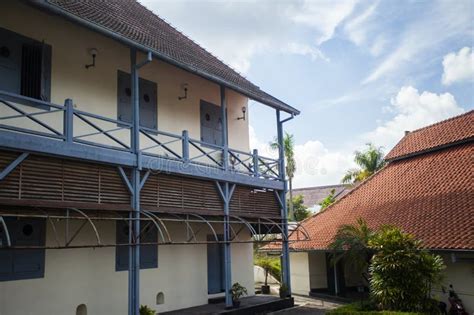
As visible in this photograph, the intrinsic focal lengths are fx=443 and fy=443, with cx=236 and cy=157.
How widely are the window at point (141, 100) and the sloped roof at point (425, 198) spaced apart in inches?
311

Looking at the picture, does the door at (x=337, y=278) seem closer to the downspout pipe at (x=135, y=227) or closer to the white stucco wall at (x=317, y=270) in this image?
the white stucco wall at (x=317, y=270)

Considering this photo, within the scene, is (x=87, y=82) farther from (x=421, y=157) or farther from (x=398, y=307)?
(x=421, y=157)

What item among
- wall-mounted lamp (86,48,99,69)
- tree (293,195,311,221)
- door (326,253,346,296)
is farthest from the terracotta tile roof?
tree (293,195,311,221)

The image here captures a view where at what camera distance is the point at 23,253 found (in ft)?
28.2

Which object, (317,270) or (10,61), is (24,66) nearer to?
(10,61)

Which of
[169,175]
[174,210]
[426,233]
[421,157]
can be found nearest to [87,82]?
[169,175]

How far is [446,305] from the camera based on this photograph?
12.1m

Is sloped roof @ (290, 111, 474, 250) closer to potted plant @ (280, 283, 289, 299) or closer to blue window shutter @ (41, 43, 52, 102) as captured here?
potted plant @ (280, 283, 289, 299)

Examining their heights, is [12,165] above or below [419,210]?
above

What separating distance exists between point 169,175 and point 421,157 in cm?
1121

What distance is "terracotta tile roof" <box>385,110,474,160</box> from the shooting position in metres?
16.3

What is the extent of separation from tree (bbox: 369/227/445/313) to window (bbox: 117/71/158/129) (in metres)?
6.82

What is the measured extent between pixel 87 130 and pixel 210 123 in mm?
4658

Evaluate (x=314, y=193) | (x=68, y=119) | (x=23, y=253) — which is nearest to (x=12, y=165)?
(x=68, y=119)
